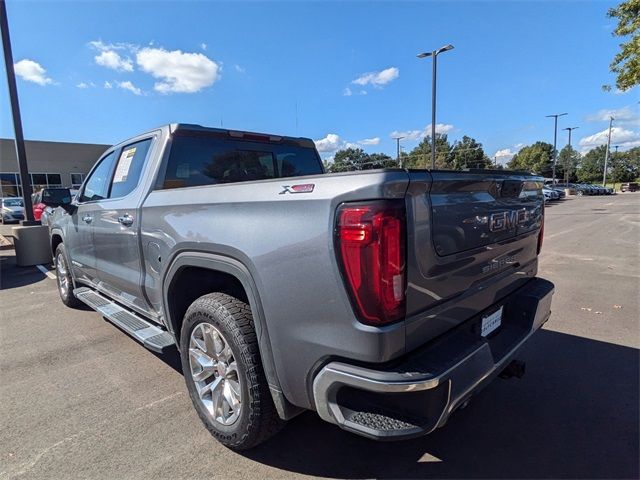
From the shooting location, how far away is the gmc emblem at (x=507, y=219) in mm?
2391

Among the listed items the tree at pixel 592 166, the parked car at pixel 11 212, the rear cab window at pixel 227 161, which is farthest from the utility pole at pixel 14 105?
the tree at pixel 592 166

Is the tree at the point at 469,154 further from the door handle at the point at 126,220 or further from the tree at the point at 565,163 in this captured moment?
the door handle at the point at 126,220

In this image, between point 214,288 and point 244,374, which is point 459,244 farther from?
point 214,288

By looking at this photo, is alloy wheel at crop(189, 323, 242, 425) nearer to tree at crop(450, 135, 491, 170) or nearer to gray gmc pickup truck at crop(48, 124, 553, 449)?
gray gmc pickup truck at crop(48, 124, 553, 449)

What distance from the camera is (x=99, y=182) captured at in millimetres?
4383

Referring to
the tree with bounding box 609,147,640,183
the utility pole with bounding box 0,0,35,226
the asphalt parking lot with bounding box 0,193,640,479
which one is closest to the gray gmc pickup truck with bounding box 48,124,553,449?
the asphalt parking lot with bounding box 0,193,640,479

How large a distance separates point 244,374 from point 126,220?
6.16ft

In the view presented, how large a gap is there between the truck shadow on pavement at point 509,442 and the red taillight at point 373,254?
1.17 meters

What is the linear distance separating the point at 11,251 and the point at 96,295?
920 centimetres

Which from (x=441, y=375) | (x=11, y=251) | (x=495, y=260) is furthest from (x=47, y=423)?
(x=11, y=251)

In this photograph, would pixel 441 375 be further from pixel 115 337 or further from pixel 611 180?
pixel 611 180

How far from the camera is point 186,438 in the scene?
105 inches

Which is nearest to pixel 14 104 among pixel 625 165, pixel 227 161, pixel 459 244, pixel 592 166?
pixel 227 161

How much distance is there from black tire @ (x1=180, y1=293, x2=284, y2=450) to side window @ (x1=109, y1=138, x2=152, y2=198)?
5.35ft
